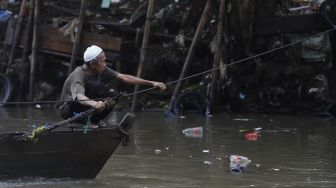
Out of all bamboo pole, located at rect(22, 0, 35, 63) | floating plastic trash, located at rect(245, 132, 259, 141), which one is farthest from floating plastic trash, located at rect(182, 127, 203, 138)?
bamboo pole, located at rect(22, 0, 35, 63)

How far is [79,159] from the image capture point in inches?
294

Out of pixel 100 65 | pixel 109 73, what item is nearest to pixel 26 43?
pixel 109 73

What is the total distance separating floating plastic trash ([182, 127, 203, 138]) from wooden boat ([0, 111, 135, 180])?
355cm

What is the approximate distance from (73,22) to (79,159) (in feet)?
27.2

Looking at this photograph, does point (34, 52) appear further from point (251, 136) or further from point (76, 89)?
point (76, 89)

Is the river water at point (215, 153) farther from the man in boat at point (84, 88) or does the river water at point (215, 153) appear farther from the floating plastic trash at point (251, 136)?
the man in boat at point (84, 88)

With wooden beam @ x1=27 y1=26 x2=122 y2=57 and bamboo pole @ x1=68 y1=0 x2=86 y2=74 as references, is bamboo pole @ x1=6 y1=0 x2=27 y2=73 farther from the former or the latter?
bamboo pole @ x1=68 y1=0 x2=86 y2=74

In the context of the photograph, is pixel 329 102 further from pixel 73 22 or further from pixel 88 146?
pixel 88 146

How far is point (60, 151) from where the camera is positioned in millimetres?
7324

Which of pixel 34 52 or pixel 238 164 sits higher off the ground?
pixel 34 52

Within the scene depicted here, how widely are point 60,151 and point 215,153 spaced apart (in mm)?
2758

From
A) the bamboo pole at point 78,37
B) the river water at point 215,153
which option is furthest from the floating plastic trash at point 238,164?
the bamboo pole at point 78,37

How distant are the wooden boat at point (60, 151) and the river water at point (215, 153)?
133 millimetres

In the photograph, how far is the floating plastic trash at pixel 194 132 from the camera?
1099cm
